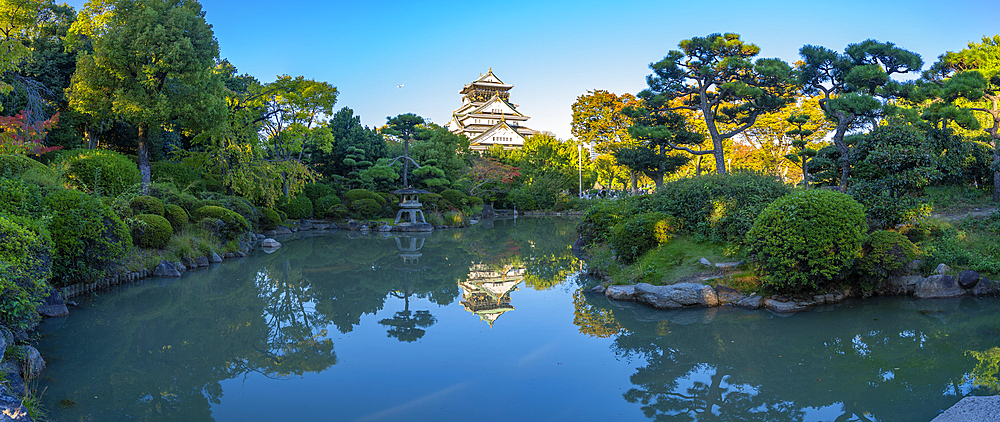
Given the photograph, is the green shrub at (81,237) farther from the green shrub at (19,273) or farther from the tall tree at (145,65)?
the tall tree at (145,65)

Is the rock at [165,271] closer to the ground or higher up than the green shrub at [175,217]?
closer to the ground

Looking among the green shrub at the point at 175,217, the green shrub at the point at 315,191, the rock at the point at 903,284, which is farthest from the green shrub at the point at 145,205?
the rock at the point at 903,284

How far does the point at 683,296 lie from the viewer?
20.0 ft

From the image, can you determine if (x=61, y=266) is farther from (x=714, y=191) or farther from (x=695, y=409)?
(x=714, y=191)

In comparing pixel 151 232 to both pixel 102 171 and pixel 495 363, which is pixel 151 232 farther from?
pixel 495 363

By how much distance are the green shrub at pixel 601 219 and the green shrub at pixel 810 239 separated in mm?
3970

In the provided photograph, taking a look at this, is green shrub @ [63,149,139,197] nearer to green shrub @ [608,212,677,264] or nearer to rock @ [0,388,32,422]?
rock @ [0,388,32,422]

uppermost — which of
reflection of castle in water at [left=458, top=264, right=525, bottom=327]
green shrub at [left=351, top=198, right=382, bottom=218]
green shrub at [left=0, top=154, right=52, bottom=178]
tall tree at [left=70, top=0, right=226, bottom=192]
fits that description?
tall tree at [left=70, top=0, right=226, bottom=192]

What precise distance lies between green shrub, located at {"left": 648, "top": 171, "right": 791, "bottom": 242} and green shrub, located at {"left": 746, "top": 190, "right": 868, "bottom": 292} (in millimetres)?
1294

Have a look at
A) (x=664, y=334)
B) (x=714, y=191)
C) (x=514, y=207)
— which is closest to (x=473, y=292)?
(x=664, y=334)

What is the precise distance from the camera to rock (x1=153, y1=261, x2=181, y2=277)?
867 cm

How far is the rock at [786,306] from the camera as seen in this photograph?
18.6 feet

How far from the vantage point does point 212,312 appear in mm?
6402

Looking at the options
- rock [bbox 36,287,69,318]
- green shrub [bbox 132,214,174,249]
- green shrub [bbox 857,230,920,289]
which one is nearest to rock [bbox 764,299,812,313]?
green shrub [bbox 857,230,920,289]
